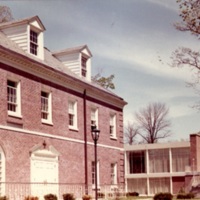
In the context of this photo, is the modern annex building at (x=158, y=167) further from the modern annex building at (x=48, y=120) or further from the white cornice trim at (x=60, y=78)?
the modern annex building at (x=48, y=120)

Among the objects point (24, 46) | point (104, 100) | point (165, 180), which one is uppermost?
point (24, 46)

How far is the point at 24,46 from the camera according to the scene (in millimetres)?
25344

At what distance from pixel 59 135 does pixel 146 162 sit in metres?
28.4

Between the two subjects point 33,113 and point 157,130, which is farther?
point 157,130

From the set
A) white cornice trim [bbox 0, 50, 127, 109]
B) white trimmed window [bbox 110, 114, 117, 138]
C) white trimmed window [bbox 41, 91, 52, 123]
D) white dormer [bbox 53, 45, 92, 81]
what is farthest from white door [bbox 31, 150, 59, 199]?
white trimmed window [bbox 110, 114, 117, 138]

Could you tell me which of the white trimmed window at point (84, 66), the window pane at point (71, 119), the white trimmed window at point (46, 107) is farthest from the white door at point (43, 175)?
the white trimmed window at point (84, 66)

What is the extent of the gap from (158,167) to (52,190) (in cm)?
2907

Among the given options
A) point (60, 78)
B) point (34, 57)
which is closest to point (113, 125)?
point (60, 78)

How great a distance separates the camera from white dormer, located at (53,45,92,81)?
103 ft

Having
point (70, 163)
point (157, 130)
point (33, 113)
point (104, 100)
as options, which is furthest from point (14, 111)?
point (157, 130)

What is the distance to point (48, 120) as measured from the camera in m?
→ 25.3

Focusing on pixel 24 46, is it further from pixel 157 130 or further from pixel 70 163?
pixel 157 130

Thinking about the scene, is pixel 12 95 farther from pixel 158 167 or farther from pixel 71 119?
pixel 158 167

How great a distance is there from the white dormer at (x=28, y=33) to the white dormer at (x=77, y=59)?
494cm
